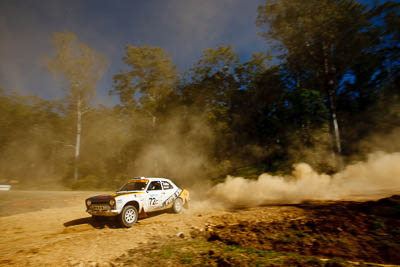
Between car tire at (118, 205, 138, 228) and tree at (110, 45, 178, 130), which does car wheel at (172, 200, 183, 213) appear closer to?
car tire at (118, 205, 138, 228)

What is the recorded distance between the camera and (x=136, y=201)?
7977mm

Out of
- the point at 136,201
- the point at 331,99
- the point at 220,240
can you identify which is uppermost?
the point at 331,99

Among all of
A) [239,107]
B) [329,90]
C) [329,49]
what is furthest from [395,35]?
[239,107]

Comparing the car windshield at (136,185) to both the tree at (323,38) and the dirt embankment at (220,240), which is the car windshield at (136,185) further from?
the tree at (323,38)

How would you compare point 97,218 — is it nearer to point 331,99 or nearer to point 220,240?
point 220,240

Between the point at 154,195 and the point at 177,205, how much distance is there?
150cm

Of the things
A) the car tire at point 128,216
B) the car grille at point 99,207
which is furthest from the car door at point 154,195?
the car grille at point 99,207

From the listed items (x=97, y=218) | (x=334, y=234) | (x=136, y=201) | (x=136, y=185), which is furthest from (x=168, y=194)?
(x=334, y=234)

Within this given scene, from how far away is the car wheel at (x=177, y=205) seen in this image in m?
9.69

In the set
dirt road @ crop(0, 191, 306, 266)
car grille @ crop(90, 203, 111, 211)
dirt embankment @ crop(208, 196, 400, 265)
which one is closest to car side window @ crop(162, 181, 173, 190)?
dirt road @ crop(0, 191, 306, 266)

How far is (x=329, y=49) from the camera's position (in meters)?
21.2

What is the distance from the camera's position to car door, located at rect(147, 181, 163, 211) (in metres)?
8.57

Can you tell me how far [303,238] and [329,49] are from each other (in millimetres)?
20930

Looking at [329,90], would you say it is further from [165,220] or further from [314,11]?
[165,220]
